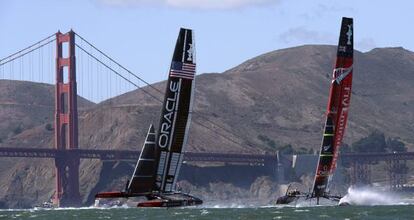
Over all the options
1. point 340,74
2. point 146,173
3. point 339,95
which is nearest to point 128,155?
point 339,95

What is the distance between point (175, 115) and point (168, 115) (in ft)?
0.78

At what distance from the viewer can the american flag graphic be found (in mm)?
48062

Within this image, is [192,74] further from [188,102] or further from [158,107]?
[158,107]

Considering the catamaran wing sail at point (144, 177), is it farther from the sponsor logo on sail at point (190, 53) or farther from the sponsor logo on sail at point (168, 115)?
the sponsor logo on sail at point (190, 53)

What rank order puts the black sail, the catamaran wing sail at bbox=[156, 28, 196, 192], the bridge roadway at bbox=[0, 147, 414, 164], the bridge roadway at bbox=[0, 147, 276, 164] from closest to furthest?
the catamaran wing sail at bbox=[156, 28, 196, 192], the black sail, the bridge roadway at bbox=[0, 147, 276, 164], the bridge roadway at bbox=[0, 147, 414, 164]

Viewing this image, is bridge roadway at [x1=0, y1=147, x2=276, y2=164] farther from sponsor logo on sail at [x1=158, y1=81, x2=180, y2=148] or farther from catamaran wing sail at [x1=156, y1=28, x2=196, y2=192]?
sponsor logo on sail at [x1=158, y1=81, x2=180, y2=148]

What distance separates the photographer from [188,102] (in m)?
48.3

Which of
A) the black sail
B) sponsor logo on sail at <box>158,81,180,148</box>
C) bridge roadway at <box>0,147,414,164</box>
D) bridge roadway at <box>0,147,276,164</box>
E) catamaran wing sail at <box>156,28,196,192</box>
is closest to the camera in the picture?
catamaran wing sail at <box>156,28,196,192</box>

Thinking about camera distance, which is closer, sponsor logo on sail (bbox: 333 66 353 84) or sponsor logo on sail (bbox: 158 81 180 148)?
sponsor logo on sail (bbox: 158 81 180 148)

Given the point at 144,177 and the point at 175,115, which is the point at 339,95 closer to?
the point at 175,115

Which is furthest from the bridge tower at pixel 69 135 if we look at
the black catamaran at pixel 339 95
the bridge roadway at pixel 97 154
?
the black catamaran at pixel 339 95

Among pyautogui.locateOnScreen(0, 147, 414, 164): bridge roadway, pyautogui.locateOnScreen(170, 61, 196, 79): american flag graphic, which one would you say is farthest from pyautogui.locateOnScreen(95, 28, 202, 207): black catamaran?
pyautogui.locateOnScreen(0, 147, 414, 164): bridge roadway

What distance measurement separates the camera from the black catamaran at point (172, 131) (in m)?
48.1

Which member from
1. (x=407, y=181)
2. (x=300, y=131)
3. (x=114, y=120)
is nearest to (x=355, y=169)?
(x=407, y=181)
